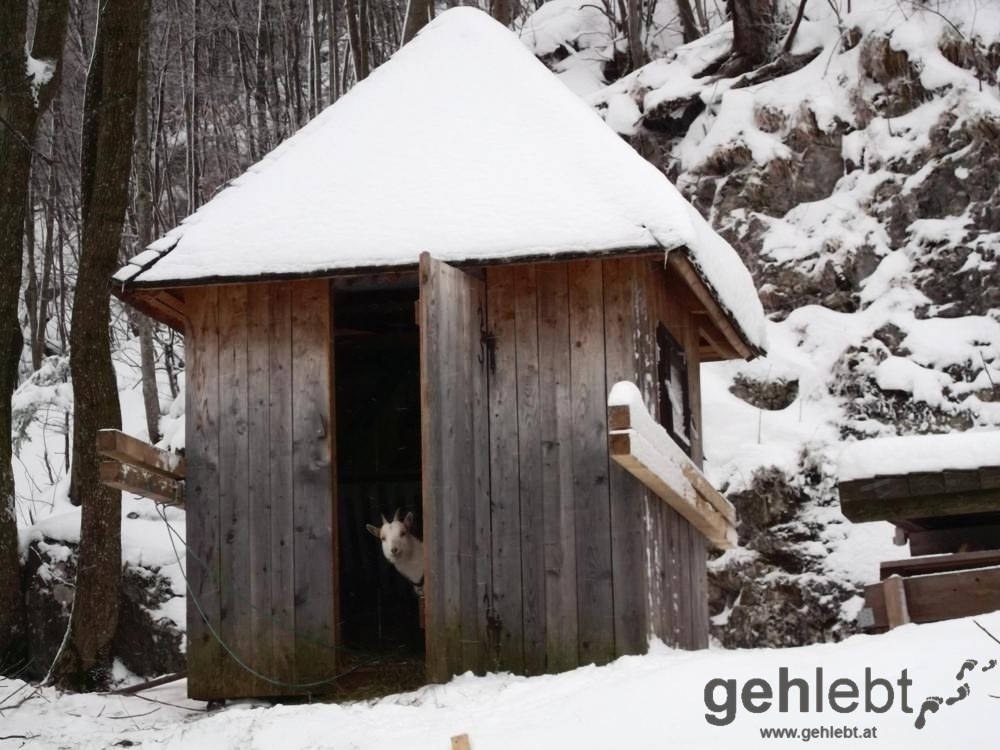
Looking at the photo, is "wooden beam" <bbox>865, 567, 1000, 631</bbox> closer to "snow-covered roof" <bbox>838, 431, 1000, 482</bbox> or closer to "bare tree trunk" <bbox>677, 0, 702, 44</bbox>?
"snow-covered roof" <bbox>838, 431, 1000, 482</bbox>

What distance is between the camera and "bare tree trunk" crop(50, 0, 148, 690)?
11141 millimetres

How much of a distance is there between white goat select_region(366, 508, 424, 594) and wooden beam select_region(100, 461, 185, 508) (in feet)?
7.23

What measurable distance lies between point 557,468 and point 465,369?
847 millimetres

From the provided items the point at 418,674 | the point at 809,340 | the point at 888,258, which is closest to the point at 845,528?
the point at 809,340

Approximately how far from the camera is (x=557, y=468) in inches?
332

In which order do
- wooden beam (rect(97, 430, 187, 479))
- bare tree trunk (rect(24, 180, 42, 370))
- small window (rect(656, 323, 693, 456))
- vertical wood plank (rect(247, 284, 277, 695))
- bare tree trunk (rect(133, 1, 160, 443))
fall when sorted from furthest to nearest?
bare tree trunk (rect(24, 180, 42, 370)) → bare tree trunk (rect(133, 1, 160, 443)) → small window (rect(656, 323, 693, 456)) → vertical wood plank (rect(247, 284, 277, 695)) → wooden beam (rect(97, 430, 187, 479))

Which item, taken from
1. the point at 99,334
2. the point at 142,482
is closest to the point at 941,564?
the point at 142,482

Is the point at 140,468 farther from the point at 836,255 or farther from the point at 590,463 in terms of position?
the point at 836,255

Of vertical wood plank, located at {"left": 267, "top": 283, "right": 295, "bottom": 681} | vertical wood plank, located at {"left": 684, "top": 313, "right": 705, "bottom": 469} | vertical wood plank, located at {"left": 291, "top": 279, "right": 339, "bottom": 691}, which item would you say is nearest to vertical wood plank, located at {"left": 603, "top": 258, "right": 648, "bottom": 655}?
vertical wood plank, located at {"left": 291, "top": 279, "right": 339, "bottom": 691}

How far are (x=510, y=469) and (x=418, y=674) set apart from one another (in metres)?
1.63

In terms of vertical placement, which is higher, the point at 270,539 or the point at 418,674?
the point at 270,539

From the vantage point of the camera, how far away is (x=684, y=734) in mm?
5750

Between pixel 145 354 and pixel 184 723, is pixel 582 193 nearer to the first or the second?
pixel 184 723

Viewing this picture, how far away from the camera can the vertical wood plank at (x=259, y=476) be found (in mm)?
8891
